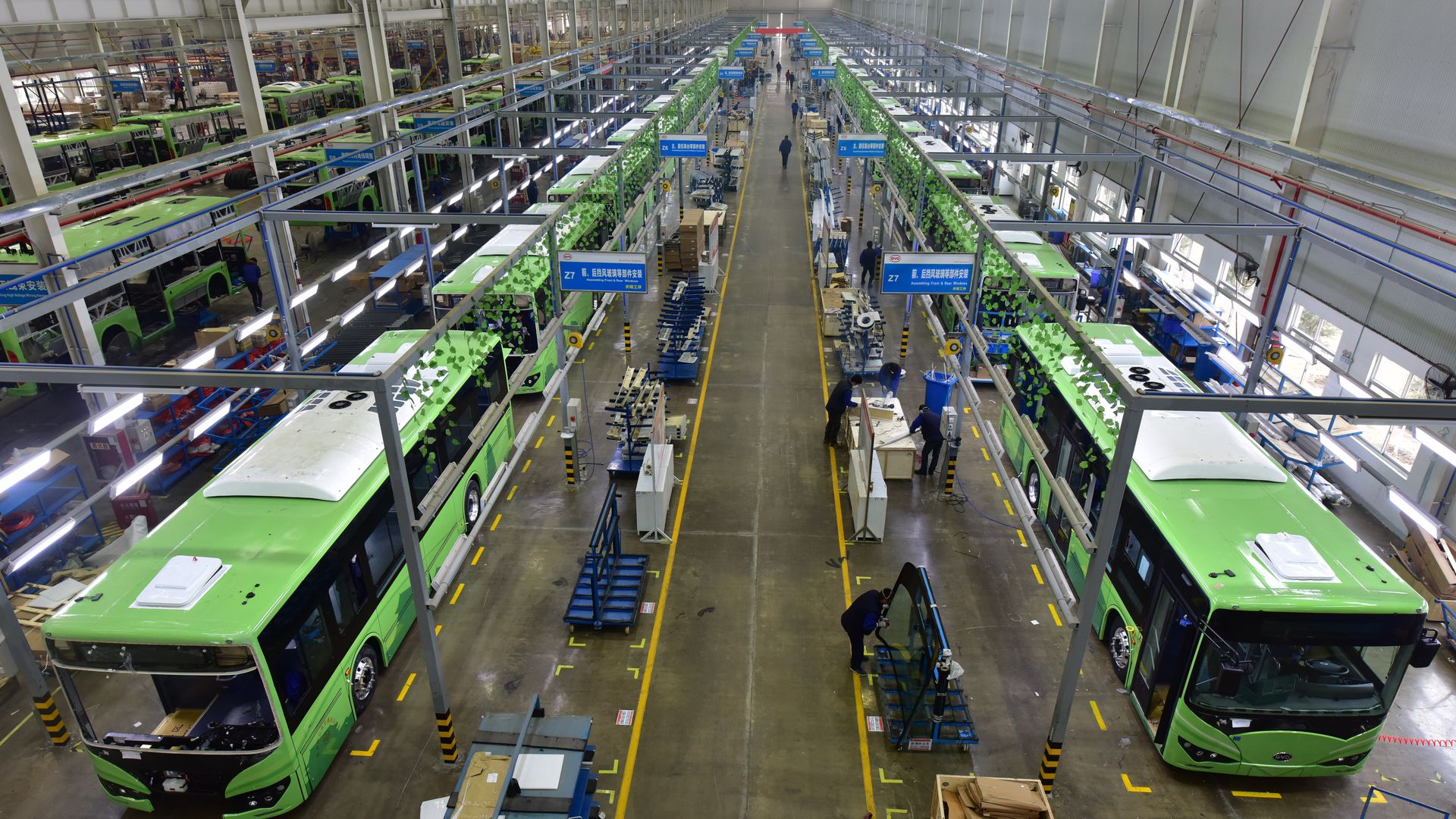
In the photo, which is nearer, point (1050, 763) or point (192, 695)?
point (192, 695)

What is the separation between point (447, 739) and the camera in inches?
343

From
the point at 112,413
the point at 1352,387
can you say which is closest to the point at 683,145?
the point at 112,413

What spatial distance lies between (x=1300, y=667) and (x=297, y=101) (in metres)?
39.7

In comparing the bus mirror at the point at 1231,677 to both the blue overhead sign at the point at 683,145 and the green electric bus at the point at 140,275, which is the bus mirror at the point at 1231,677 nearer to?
the green electric bus at the point at 140,275

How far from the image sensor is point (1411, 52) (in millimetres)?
12133

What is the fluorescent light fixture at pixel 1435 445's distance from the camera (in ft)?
32.0

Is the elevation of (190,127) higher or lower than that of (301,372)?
higher

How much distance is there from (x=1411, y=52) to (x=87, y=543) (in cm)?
2208

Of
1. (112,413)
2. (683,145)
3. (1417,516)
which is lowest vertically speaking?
(1417,516)

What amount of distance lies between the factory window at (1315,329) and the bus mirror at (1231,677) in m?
9.20

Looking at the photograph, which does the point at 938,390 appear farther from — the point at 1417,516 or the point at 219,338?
the point at 219,338

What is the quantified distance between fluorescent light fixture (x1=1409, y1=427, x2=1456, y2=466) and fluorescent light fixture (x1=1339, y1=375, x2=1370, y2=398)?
2.73 m

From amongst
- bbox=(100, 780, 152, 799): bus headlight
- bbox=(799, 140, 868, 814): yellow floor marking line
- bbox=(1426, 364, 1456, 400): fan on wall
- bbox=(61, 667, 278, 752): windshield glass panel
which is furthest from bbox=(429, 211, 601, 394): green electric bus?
bbox=(1426, 364, 1456, 400): fan on wall

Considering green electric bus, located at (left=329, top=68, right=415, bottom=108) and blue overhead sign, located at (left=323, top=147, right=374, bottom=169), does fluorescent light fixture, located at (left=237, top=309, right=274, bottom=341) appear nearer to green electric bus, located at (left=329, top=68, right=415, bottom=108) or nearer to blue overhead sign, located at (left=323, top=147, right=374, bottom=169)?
blue overhead sign, located at (left=323, top=147, right=374, bottom=169)
